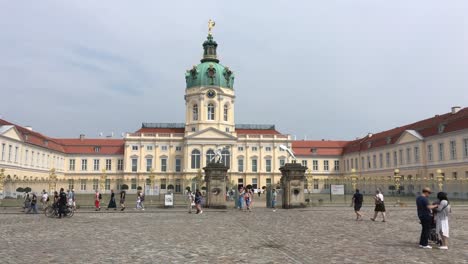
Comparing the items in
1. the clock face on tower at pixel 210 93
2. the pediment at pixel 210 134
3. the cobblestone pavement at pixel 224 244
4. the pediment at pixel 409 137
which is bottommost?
the cobblestone pavement at pixel 224 244

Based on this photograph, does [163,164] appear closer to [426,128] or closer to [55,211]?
[426,128]

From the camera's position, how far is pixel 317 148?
284 feet

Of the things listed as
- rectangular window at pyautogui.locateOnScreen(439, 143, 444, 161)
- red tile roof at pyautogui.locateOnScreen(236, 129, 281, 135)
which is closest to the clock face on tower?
red tile roof at pyautogui.locateOnScreen(236, 129, 281, 135)

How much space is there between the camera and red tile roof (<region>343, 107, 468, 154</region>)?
51.3m

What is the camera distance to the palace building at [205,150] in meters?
67.8

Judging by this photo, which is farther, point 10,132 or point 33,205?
point 10,132

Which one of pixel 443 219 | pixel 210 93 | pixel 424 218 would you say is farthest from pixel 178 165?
pixel 443 219

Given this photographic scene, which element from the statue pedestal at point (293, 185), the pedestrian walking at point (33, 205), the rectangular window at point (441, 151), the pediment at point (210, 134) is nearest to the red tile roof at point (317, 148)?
the pediment at point (210, 134)

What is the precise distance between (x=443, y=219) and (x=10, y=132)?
6020 cm

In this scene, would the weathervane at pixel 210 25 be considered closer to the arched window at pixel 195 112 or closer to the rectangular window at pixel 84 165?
the arched window at pixel 195 112

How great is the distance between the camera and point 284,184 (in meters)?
29.4

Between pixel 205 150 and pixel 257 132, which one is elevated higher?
pixel 257 132

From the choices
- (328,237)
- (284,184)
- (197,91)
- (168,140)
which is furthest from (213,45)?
(328,237)

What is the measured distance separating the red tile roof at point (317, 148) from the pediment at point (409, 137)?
77.0 ft
